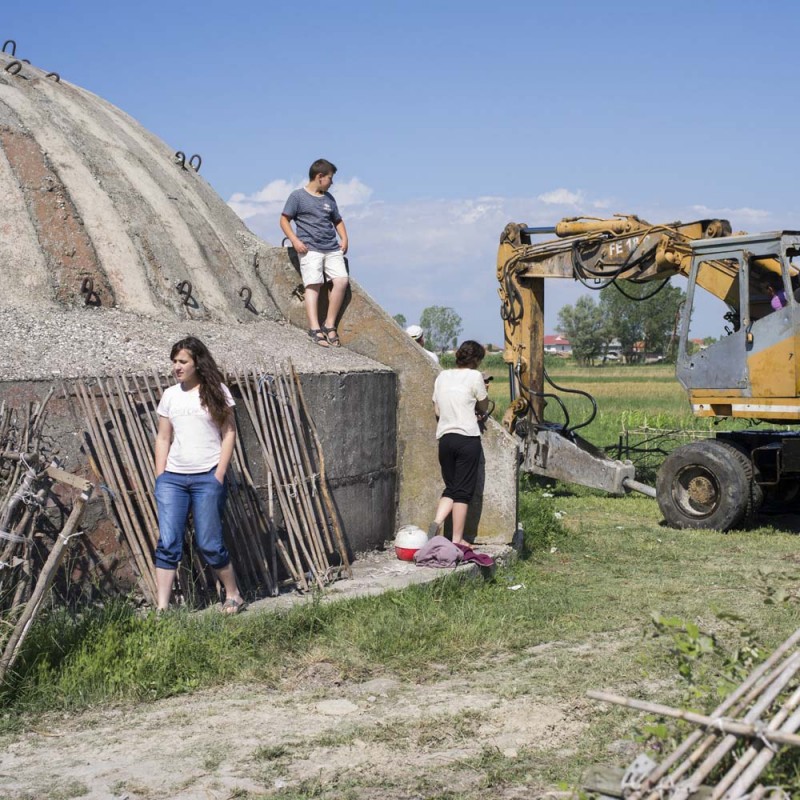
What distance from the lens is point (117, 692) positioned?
18.7ft

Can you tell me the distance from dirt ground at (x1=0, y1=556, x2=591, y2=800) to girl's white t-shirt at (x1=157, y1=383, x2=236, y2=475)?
1427mm

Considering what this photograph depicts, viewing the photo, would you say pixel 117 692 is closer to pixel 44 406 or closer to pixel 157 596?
pixel 157 596

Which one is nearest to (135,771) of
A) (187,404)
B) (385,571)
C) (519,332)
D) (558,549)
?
(187,404)

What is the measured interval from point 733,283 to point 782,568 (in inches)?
132

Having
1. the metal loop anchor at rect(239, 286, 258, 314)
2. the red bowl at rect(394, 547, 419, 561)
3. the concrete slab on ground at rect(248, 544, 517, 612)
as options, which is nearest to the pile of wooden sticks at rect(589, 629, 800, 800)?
the concrete slab on ground at rect(248, 544, 517, 612)

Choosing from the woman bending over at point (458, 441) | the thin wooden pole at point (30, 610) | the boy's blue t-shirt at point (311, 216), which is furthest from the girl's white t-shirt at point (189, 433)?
the boy's blue t-shirt at point (311, 216)

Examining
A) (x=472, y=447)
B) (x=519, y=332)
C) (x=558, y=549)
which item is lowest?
(x=558, y=549)

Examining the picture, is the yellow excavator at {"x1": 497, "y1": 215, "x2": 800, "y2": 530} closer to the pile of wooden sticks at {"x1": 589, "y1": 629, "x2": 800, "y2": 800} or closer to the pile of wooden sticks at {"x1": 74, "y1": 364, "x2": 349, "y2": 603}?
the pile of wooden sticks at {"x1": 74, "y1": 364, "x2": 349, "y2": 603}

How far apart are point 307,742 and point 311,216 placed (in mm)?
5243

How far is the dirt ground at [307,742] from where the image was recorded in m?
4.54

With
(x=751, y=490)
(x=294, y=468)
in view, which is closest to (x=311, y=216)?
(x=294, y=468)

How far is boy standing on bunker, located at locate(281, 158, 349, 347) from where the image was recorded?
9266mm

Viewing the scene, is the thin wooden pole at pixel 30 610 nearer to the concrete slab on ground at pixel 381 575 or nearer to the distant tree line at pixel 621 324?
the concrete slab on ground at pixel 381 575

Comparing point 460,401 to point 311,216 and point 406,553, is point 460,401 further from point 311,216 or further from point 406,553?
point 311,216
